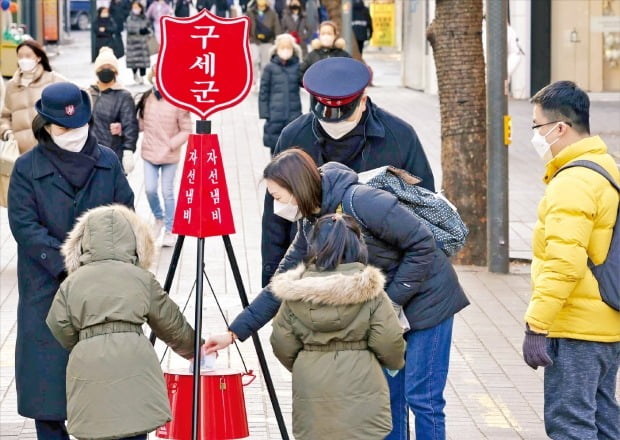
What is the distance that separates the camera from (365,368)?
5.00 meters

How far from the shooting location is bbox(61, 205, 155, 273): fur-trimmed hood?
516 cm

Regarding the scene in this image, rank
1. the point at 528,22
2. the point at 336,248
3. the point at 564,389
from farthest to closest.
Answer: the point at 528,22
the point at 564,389
the point at 336,248

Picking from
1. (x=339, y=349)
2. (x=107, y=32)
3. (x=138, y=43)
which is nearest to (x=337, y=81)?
(x=339, y=349)

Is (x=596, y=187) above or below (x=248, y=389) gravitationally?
above

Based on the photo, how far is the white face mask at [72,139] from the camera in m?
5.90

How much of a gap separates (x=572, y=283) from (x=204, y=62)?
2040 millimetres

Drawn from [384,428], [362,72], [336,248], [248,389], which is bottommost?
[248,389]

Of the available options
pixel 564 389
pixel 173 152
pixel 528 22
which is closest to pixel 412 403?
pixel 564 389

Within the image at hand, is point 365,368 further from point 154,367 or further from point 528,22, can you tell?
point 528,22

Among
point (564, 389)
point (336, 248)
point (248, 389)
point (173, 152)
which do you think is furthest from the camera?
point (173, 152)

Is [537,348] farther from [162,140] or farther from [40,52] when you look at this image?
[162,140]

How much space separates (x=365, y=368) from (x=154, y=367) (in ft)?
2.67

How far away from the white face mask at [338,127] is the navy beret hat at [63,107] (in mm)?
1044

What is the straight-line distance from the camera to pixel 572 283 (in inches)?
204
